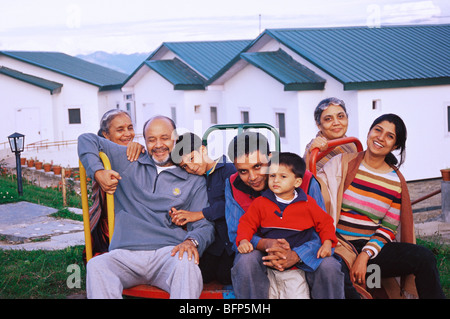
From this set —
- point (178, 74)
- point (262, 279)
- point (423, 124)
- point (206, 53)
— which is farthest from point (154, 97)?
point (262, 279)

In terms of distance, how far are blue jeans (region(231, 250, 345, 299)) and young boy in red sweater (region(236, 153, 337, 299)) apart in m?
0.06

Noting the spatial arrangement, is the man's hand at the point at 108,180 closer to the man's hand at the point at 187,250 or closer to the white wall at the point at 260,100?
the man's hand at the point at 187,250

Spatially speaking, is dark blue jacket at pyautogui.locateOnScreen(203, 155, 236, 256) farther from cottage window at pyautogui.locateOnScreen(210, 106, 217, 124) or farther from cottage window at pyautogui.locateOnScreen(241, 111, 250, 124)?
cottage window at pyautogui.locateOnScreen(210, 106, 217, 124)

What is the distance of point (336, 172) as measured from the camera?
4.19 m

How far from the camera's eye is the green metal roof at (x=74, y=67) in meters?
26.2

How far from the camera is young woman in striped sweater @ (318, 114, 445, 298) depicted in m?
3.98

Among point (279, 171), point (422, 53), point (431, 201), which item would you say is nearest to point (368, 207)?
point (279, 171)

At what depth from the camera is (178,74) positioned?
70.6 feet

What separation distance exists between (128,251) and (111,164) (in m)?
0.73

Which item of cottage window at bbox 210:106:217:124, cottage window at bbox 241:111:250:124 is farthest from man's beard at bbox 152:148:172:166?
cottage window at bbox 210:106:217:124

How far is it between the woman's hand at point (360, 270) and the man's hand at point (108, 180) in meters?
1.66

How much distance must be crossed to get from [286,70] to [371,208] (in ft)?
41.2

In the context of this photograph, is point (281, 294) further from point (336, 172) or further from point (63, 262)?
point (63, 262)

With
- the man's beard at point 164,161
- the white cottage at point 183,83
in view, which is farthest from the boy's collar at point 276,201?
the white cottage at point 183,83
